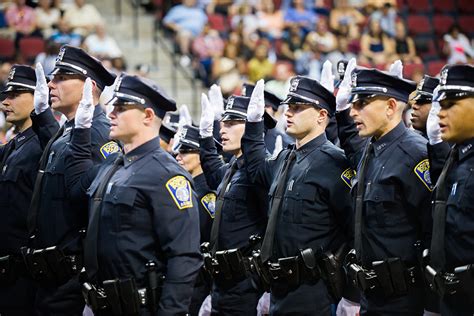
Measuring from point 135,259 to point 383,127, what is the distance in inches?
67.9

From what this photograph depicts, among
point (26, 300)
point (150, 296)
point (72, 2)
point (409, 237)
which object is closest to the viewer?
point (150, 296)

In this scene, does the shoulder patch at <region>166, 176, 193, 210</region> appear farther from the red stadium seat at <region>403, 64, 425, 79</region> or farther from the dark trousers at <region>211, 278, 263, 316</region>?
the red stadium seat at <region>403, 64, 425, 79</region>

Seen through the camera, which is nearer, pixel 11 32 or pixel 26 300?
pixel 26 300

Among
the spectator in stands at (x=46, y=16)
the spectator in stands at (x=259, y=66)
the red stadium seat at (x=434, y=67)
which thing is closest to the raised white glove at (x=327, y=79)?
the spectator in stands at (x=259, y=66)

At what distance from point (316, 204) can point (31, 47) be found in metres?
8.22

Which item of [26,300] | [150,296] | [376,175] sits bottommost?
[26,300]

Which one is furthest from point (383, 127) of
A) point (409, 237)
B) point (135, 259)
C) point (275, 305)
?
point (135, 259)

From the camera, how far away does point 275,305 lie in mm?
6055

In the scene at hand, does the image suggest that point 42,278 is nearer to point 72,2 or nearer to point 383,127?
point 383,127

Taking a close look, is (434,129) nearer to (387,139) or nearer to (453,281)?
(387,139)

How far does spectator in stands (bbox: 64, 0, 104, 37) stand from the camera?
13616mm

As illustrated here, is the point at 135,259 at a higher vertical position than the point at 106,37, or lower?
lower

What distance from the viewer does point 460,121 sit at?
5004 mm

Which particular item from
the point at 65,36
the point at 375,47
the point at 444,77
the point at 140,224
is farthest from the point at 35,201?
the point at 375,47
